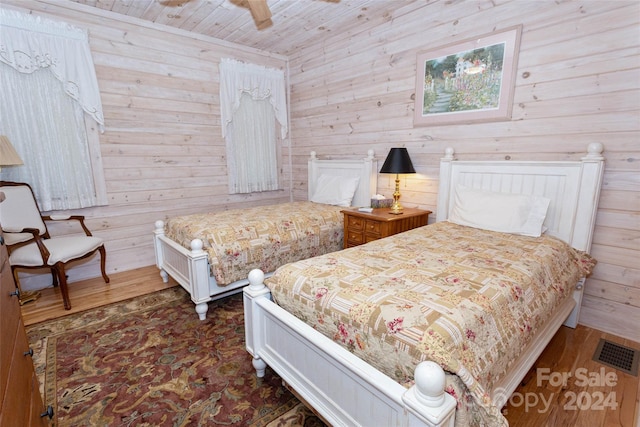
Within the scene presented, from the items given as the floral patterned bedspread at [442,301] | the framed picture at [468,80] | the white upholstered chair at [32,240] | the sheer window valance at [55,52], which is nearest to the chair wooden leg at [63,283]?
the white upholstered chair at [32,240]

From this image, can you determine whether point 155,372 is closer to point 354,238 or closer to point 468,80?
point 354,238

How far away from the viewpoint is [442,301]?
1265mm

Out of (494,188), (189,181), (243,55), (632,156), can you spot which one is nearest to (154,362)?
(189,181)

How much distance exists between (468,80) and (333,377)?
99.6 inches

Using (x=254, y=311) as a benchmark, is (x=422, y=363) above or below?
above

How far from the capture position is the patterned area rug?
1.58m

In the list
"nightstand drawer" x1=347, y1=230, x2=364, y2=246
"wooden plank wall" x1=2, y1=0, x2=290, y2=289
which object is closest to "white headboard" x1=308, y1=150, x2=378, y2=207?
"nightstand drawer" x1=347, y1=230, x2=364, y2=246

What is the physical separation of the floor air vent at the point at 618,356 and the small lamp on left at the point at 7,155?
429cm

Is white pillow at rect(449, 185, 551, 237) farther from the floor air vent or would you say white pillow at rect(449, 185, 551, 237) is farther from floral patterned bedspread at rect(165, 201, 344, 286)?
floral patterned bedspread at rect(165, 201, 344, 286)

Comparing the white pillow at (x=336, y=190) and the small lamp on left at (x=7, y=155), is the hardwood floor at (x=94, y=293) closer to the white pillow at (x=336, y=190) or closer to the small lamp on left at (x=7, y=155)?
the small lamp on left at (x=7, y=155)

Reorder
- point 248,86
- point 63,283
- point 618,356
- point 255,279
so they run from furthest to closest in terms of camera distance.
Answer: point 248,86
point 63,283
point 618,356
point 255,279

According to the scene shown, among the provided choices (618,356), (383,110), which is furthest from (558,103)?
(618,356)

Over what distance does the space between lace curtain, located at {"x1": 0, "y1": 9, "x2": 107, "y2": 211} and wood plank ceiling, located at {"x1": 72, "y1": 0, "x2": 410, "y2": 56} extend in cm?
49

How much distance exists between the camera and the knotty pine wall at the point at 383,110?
2.07 m
